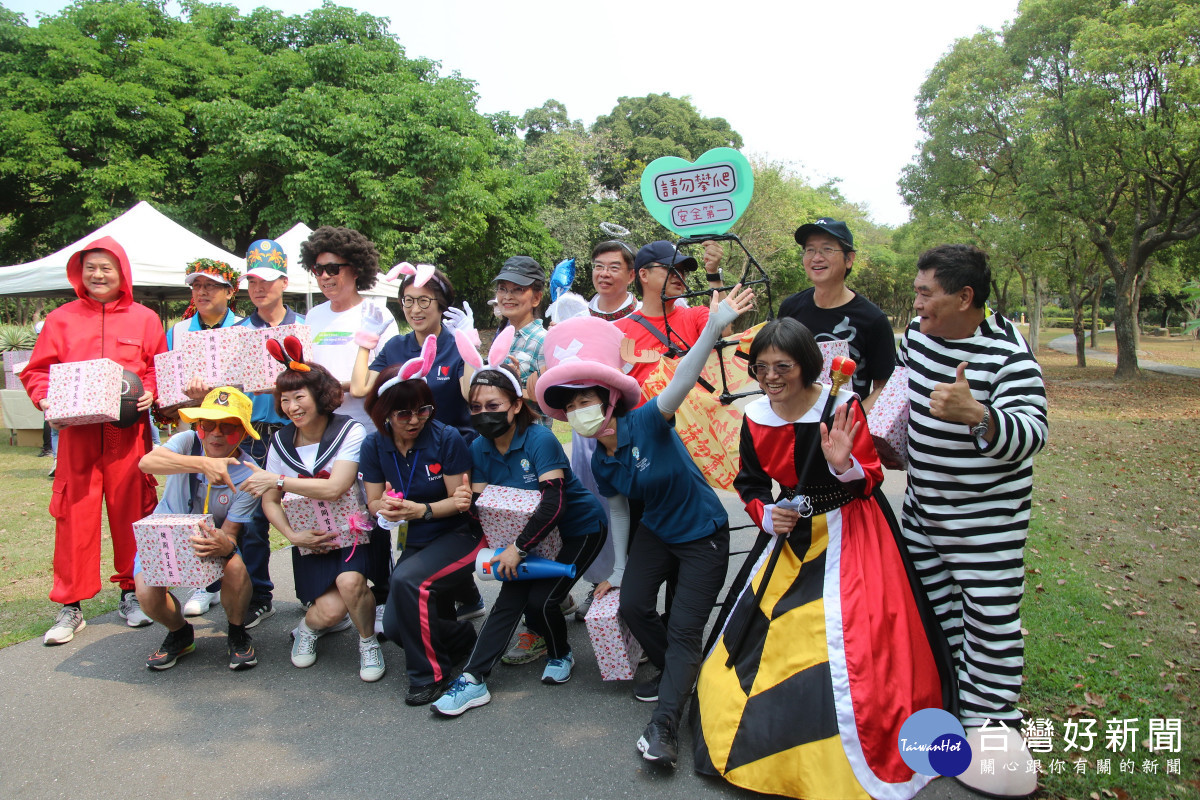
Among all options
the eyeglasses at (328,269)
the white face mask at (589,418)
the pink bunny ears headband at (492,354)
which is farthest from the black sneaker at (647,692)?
the eyeglasses at (328,269)

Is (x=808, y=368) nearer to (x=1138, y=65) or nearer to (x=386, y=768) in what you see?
(x=386, y=768)

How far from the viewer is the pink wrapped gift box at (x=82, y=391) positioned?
388cm

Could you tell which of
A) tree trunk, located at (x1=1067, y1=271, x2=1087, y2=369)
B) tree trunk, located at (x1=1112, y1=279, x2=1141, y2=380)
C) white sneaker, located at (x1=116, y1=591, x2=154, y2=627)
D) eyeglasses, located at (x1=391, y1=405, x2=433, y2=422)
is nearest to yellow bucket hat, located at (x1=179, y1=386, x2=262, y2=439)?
eyeglasses, located at (x1=391, y1=405, x2=433, y2=422)

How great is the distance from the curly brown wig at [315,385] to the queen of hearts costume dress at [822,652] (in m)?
2.13

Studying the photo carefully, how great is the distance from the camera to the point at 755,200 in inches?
1320

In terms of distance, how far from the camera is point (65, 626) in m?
4.11

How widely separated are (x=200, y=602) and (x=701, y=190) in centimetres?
388

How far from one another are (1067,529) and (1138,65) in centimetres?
1317

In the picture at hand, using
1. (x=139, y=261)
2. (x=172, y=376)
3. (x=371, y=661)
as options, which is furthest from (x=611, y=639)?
(x=139, y=261)

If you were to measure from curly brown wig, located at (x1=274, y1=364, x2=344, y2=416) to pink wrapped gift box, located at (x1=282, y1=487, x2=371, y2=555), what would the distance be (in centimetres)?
Result: 45

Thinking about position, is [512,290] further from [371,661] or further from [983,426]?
[983,426]

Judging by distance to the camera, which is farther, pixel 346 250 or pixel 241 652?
pixel 346 250

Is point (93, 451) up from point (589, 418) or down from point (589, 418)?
down

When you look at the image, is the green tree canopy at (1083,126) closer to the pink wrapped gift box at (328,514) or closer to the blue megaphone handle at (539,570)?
the blue megaphone handle at (539,570)
